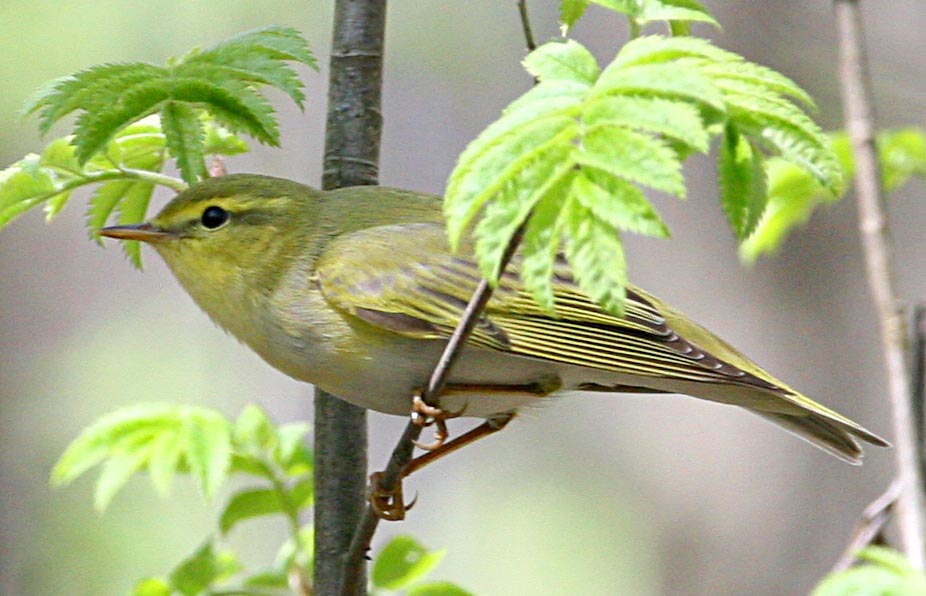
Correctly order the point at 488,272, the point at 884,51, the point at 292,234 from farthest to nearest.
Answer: the point at 884,51
the point at 292,234
the point at 488,272

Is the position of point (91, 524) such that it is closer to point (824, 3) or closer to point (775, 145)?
point (824, 3)

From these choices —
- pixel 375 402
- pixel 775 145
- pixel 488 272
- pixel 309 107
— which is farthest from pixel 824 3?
pixel 488 272

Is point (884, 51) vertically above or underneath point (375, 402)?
above

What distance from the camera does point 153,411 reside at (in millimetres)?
2949

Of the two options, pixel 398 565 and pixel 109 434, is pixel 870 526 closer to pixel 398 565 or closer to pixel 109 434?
pixel 398 565

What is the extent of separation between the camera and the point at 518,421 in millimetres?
6578

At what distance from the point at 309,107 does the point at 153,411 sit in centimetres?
558

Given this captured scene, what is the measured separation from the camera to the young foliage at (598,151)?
4.45ft

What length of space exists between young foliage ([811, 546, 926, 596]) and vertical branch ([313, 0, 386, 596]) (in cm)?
106

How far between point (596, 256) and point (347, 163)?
153 cm

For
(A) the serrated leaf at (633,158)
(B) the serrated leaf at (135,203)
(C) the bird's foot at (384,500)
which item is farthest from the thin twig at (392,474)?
(B) the serrated leaf at (135,203)

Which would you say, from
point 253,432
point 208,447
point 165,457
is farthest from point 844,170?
point 165,457

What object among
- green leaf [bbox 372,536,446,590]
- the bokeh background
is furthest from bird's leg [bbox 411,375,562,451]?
the bokeh background

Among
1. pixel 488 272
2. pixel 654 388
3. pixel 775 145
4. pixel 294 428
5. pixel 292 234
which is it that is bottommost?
pixel 294 428
